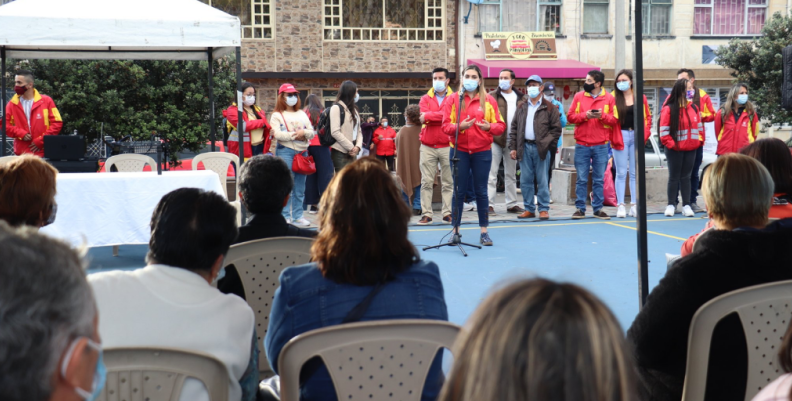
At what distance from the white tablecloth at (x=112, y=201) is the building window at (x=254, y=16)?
53.8 ft

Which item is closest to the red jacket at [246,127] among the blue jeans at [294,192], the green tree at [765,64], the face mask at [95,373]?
the blue jeans at [294,192]

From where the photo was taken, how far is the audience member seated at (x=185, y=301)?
1.98 meters

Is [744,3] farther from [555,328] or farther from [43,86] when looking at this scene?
[555,328]

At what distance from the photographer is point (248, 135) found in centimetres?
982

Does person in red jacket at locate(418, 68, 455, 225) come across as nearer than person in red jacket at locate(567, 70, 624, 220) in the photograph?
Yes

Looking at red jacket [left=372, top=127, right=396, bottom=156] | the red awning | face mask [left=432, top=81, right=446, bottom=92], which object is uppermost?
the red awning

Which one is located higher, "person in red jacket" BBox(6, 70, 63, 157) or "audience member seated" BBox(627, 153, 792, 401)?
"person in red jacket" BBox(6, 70, 63, 157)

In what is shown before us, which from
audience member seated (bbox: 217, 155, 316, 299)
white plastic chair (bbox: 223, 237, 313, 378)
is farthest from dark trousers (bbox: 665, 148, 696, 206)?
white plastic chair (bbox: 223, 237, 313, 378)

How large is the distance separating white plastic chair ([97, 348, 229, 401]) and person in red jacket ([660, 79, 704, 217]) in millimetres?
9275

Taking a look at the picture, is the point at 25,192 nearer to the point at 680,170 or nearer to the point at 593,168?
the point at 593,168

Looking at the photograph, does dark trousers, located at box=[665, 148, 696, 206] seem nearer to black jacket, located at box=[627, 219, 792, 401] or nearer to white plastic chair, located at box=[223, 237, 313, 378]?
black jacket, located at box=[627, 219, 792, 401]

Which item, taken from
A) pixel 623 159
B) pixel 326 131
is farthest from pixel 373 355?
pixel 623 159

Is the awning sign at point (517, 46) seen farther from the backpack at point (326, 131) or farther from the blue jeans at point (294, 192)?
the blue jeans at point (294, 192)

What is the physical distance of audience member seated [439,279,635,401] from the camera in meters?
0.92
